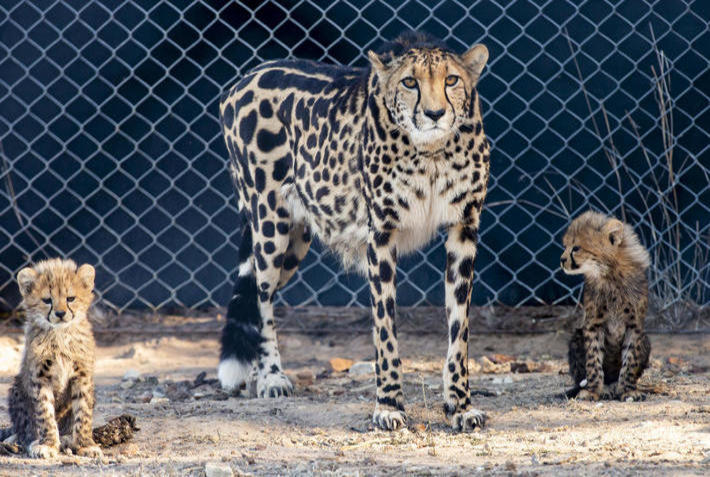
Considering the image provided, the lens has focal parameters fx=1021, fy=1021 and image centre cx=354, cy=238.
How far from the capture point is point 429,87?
371cm

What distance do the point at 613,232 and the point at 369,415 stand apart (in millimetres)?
1207

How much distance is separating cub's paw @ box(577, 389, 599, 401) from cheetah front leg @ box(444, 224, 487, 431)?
47 centimetres

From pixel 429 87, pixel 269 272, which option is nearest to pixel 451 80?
pixel 429 87

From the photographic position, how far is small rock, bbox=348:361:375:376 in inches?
193

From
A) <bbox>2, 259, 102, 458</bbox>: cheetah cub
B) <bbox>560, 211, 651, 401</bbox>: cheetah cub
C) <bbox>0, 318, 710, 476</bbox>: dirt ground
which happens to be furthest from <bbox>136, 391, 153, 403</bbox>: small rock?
<bbox>560, 211, 651, 401</bbox>: cheetah cub

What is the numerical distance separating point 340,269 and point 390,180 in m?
1.81

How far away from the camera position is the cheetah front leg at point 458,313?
3834 millimetres

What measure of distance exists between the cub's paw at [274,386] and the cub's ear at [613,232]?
153 centimetres

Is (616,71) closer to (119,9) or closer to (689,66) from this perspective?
(689,66)

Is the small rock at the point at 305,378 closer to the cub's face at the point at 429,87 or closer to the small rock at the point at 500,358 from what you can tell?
the small rock at the point at 500,358

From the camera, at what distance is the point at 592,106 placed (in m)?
5.47

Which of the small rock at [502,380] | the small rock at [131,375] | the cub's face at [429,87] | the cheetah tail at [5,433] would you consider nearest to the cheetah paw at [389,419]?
the small rock at [502,380]

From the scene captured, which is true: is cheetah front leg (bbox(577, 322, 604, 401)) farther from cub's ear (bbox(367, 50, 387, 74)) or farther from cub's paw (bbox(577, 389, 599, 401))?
cub's ear (bbox(367, 50, 387, 74))

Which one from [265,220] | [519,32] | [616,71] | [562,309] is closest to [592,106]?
[616,71]
